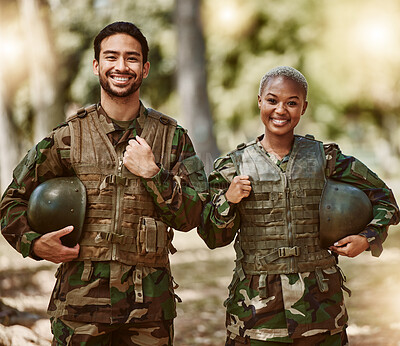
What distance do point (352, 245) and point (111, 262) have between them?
144 cm

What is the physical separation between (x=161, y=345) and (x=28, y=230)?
3.42ft

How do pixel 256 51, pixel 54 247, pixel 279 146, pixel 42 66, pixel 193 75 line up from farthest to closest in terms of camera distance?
pixel 256 51, pixel 193 75, pixel 42 66, pixel 279 146, pixel 54 247

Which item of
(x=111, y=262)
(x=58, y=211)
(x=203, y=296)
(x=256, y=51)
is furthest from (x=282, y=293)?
(x=256, y=51)

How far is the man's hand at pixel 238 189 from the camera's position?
3.61 meters

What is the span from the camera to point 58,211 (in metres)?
3.62

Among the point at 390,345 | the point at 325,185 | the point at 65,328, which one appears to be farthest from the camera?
the point at 390,345

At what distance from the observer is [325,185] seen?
382 cm

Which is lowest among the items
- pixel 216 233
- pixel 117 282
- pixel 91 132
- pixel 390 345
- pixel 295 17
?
pixel 390 345

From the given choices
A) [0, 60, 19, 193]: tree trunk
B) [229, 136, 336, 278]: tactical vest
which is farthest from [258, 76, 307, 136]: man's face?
[0, 60, 19, 193]: tree trunk

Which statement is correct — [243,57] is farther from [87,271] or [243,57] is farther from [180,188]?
[87,271]

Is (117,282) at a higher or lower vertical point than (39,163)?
lower

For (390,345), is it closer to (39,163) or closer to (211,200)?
(211,200)

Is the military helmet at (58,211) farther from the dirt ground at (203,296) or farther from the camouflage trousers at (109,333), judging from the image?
the dirt ground at (203,296)

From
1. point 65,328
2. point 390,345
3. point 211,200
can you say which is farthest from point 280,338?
point 390,345
